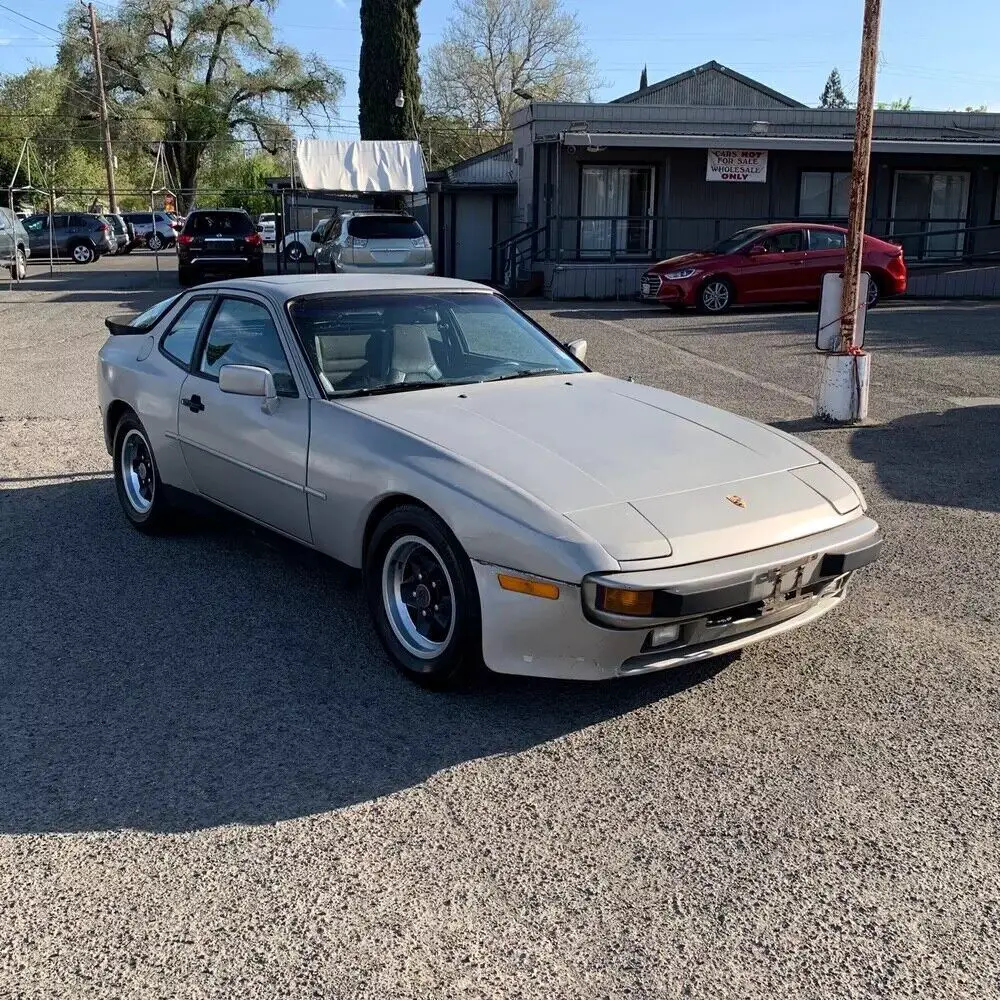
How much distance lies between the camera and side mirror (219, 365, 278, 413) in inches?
182

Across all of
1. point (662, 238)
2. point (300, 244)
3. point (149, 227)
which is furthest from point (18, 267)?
point (149, 227)

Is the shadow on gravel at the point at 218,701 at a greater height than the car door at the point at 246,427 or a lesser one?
lesser

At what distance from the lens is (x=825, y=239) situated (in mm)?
19125

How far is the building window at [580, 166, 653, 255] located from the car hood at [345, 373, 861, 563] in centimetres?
1973

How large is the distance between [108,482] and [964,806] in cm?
571

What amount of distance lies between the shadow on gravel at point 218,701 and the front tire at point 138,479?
0.40m

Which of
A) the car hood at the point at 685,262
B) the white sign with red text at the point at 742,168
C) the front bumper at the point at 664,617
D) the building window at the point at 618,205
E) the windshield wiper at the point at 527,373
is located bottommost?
the front bumper at the point at 664,617

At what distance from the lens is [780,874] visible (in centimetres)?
298

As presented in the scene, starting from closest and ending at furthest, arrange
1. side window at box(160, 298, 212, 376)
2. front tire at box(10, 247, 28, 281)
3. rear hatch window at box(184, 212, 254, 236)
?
side window at box(160, 298, 212, 376)
rear hatch window at box(184, 212, 254, 236)
front tire at box(10, 247, 28, 281)

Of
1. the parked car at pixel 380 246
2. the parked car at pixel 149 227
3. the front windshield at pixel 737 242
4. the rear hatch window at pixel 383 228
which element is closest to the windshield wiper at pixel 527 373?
the front windshield at pixel 737 242

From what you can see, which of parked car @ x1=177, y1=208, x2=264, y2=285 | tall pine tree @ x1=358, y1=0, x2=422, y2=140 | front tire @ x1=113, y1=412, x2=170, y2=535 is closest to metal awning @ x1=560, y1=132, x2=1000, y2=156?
parked car @ x1=177, y1=208, x2=264, y2=285

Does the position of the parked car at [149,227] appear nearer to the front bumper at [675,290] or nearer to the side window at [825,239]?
the front bumper at [675,290]

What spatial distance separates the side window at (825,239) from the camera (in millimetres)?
19047

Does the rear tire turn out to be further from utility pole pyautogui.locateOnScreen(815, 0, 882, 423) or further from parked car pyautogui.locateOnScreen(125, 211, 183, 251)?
utility pole pyautogui.locateOnScreen(815, 0, 882, 423)
